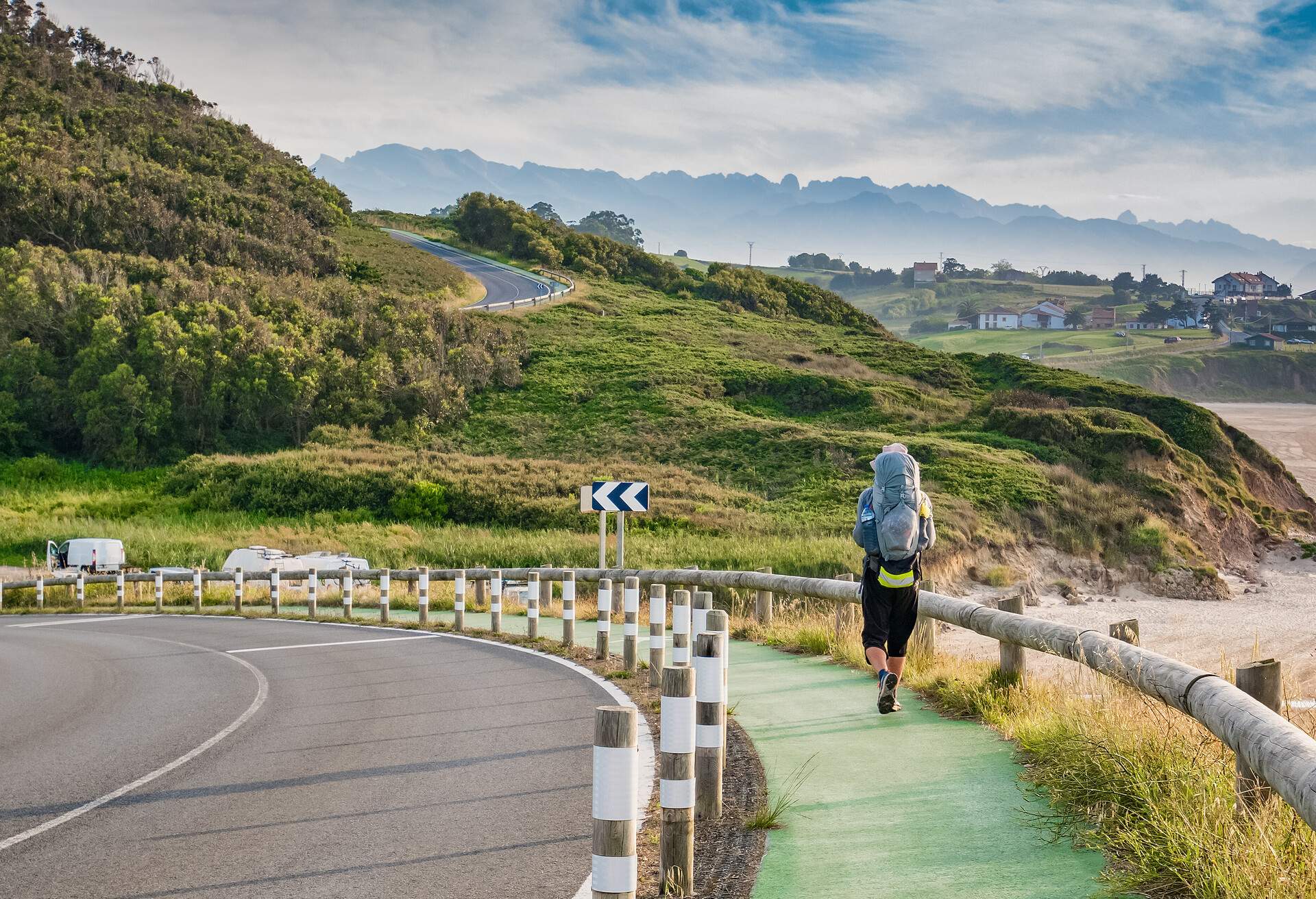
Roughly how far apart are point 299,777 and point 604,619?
21.6ft

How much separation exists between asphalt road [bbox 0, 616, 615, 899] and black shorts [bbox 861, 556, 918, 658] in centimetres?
243

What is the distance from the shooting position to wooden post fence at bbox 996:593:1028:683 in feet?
31.4

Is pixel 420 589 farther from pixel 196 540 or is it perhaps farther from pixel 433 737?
pixel 196 540

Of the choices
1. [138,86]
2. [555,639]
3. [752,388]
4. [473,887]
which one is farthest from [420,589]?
[138,86]

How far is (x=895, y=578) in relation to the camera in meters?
9.12

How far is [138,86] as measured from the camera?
9288 cm

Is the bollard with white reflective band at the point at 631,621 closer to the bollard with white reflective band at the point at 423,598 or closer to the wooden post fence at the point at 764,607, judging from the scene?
the wooden post fence at the point at 764,607

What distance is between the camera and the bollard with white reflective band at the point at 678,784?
520cm

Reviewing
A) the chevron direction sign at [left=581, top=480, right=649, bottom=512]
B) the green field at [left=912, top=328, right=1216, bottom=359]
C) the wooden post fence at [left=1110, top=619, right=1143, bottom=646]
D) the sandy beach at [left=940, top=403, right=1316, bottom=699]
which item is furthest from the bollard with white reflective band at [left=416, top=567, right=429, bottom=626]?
the green field at [left=912, top=328, right=1216, bottom=359]

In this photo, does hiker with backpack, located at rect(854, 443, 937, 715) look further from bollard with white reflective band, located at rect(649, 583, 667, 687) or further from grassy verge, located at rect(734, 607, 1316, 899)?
bollard with white reflective band, located at rect(649, 583, 667, 687)

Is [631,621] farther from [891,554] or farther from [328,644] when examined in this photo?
[328,644]

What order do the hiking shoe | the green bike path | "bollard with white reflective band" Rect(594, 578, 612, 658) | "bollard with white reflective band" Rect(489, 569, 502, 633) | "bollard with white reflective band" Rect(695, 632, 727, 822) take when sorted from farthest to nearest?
"bollard with white reflective band" Rect(489, 569, 502, 633), "bollard with white reflective band" Rect(594, 578, 612, 658), the hiking shoe, "bollard with white reflective band" Rect(695, 632, 727, 822), the green bike path

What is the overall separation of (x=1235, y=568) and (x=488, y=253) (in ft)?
256

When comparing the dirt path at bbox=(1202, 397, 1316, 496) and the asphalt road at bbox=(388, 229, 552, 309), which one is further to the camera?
the asphalt road at bbox=(388, 229, 552, 309)
